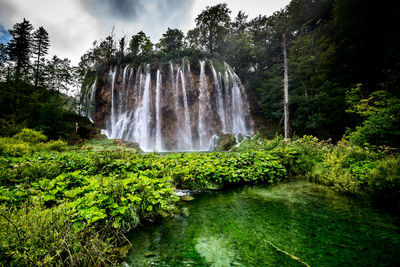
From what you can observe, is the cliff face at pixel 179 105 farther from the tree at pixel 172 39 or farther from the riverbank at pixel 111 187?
the riverbank at pixel 111 187

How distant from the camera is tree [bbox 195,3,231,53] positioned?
3130 cm

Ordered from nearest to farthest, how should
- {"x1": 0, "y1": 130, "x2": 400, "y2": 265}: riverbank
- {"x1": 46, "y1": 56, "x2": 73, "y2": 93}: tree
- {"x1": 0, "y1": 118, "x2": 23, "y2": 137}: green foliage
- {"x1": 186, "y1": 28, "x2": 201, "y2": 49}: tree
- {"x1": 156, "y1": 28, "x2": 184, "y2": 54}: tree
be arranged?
{"x1": 0, "y1": 130, "x2": 400, "y2": 265}: riverbank → {"x1": 0, "y1": 118, "x2": 23, "y2": 137}: green foliage → {"x1": 46, "y1": 56, "x2": 73, "y2": 93}: tree → {"x1": 156, "y1": 28, "x2": 184, "y2": 54}: tree → {"x1": 186, "y1": 28, "x2": 201, "y2": 49}: tree

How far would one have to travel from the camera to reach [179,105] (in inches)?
933

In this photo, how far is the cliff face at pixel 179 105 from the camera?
22859 millimetres

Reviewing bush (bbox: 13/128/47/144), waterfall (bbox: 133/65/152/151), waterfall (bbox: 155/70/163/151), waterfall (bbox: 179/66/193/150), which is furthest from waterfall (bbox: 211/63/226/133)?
bush (bbox: 13/128/47/144)

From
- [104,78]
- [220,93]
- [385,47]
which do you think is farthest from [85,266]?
[104,78]

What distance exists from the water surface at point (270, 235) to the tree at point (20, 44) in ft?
111

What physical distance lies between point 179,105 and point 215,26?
19161 millimetres

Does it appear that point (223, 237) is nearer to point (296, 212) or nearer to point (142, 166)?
point (296, 212)

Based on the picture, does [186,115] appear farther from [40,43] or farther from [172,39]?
[40,43]

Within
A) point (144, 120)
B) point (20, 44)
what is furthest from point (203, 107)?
point (20, 44)

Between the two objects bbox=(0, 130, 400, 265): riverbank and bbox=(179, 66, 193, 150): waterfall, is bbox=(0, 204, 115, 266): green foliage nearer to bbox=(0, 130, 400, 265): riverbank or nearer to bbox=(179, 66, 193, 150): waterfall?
bbox=(0, 130, 400, 265): riverbank

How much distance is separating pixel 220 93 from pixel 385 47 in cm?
1613

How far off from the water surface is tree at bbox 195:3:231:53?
33419mm
